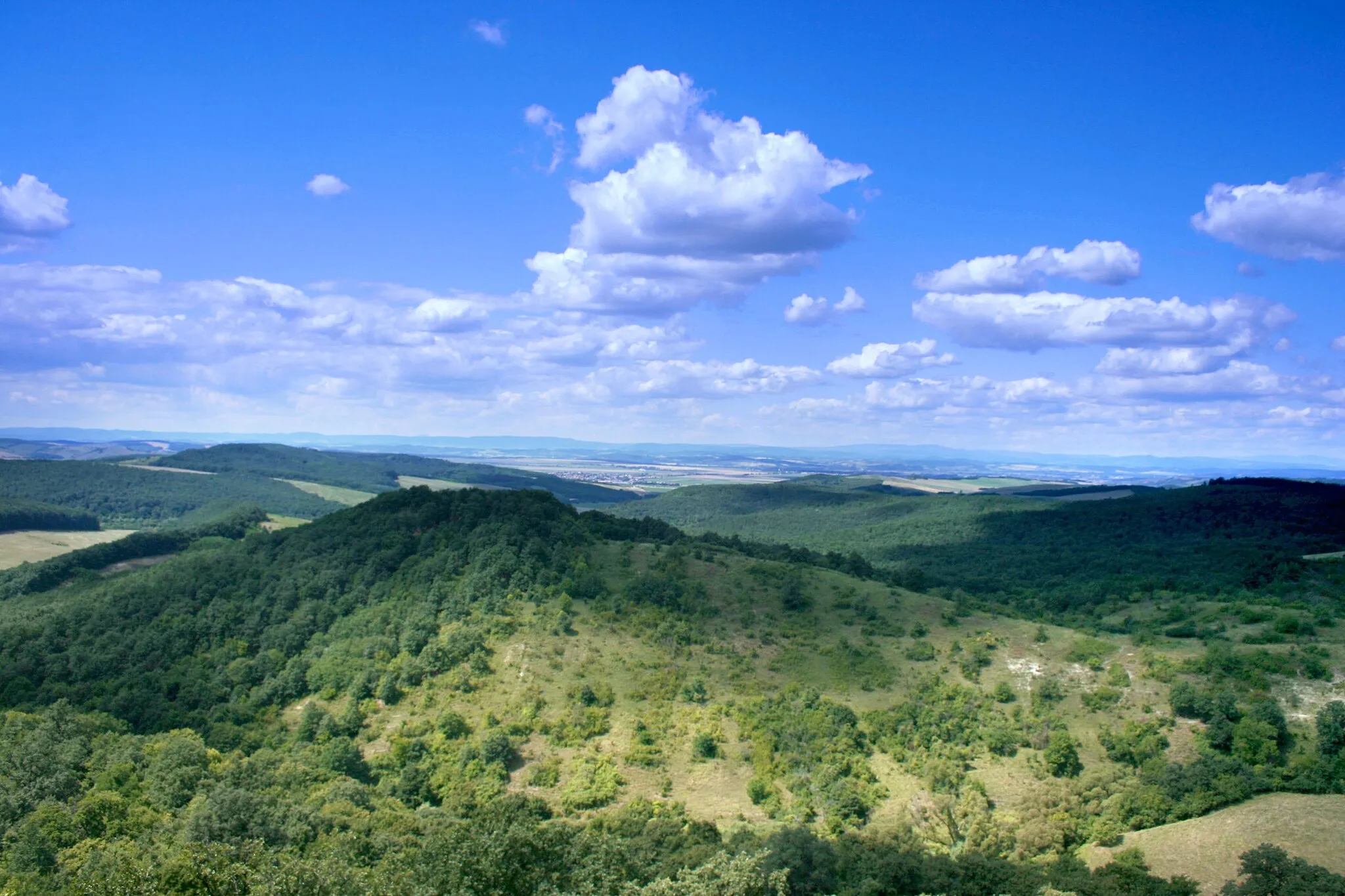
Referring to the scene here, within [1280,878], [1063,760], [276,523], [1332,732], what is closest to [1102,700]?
[1063,760]

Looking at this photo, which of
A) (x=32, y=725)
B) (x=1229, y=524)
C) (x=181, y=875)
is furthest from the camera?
(x=1229, y=524)

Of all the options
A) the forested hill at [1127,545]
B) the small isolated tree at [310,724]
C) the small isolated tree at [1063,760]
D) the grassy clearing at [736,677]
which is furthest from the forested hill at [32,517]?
the small isolated tree at [1063,760]

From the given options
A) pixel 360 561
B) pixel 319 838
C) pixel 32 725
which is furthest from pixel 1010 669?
pixel 32 725

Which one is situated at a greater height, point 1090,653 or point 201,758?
point 1090,653

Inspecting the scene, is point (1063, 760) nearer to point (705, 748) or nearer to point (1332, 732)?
point (1332, 732)

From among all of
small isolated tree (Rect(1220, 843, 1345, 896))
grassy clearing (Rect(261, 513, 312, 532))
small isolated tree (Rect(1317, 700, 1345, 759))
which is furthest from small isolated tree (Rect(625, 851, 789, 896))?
grassy clearing (Rect(261, 513, 312, 532))

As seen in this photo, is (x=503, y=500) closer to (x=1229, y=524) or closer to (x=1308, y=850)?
(x=1308, y=850)
